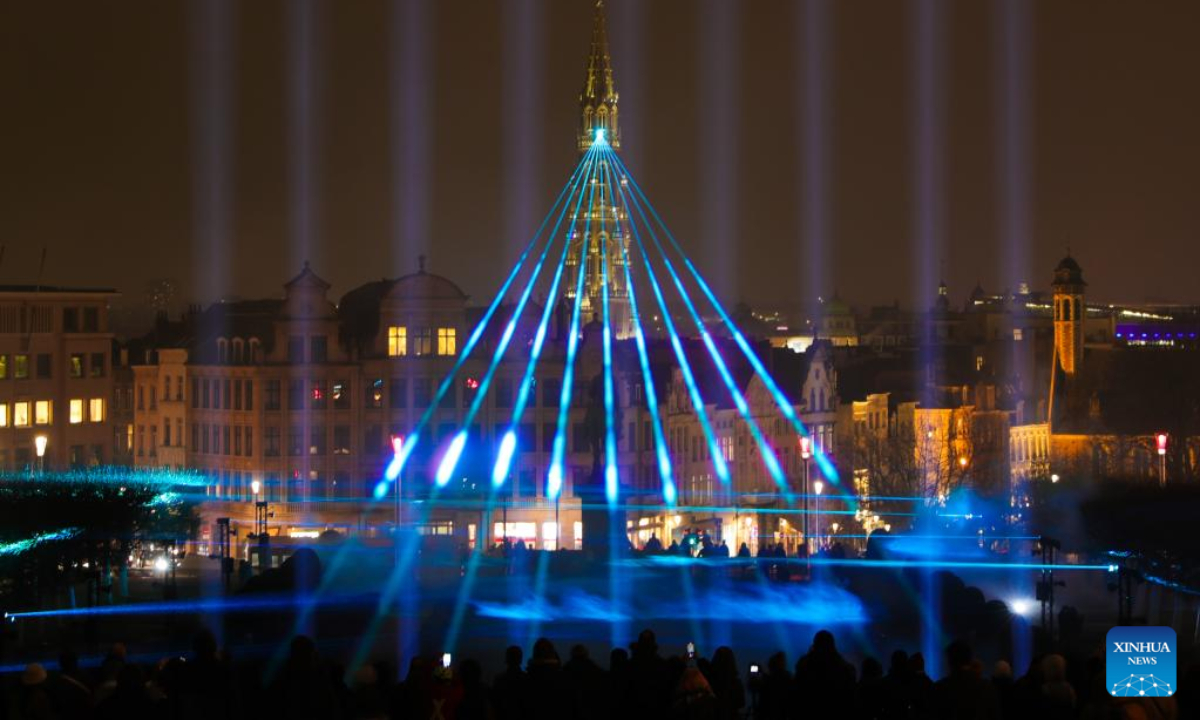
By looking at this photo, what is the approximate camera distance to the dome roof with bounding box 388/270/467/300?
6950 centimetres

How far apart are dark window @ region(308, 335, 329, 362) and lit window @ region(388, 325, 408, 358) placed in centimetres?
197

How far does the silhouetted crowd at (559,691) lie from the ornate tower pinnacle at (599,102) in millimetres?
123323

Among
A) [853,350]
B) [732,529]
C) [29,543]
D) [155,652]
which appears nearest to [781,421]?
[732,529]

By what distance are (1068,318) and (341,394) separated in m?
72.9

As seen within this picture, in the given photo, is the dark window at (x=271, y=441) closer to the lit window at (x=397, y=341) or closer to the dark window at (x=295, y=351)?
the dark window at (x=295, y=351)

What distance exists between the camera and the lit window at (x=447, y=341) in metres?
70.3

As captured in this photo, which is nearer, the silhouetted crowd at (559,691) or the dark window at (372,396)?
the silhouetted crowd at (559,691)

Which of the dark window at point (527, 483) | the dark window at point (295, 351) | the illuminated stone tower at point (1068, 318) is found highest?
the illuminated stone tower at point (1068, 318)

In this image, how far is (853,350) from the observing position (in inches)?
4884

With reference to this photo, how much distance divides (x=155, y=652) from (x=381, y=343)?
3994 cm

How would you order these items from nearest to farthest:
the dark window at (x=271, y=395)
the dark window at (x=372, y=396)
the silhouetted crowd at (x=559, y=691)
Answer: the silhouetted crowd at (x=559, y=691) → the dark window at (x=271, y=395) → the dark window at (x=372, y=396)

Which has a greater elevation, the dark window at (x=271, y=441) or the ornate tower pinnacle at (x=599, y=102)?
→ the ornate tower pinnacle at (x=599, y=102)

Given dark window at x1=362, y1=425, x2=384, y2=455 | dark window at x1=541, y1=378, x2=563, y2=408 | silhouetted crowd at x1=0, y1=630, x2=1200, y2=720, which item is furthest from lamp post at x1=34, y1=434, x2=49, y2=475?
silhouetted crowd at x1=0, y1=630, x2=1200, y2=720

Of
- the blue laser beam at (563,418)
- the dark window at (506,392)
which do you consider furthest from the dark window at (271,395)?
the blue laser beam at (563,418)
